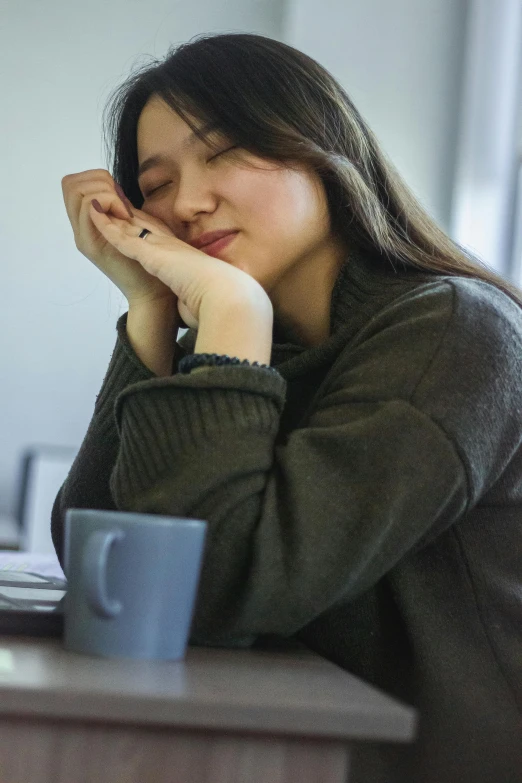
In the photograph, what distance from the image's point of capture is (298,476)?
2.35 ft

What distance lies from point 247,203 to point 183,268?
144 millimetres

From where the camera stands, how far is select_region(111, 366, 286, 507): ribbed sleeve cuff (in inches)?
28.5

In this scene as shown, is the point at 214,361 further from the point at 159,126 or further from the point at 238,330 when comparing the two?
the point at 159,126

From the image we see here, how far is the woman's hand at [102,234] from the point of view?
114 centimetres

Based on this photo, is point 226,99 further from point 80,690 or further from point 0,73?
point 0,73

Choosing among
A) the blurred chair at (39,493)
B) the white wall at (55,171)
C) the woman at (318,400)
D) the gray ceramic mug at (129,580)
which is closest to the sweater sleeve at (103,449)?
the woman at (318,400)

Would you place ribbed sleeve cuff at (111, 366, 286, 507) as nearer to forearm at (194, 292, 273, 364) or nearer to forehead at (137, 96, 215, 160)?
forearm at (194, 292, 273, 364)

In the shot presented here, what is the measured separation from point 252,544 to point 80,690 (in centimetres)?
26

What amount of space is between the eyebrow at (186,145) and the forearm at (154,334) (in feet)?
0.53

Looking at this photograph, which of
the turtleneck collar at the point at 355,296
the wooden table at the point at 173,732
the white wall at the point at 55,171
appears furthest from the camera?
the white wall at the point at 55,171

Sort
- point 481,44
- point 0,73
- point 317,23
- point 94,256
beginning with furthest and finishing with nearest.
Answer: point 0,73, point 317,23, point 481,44, point 94,256

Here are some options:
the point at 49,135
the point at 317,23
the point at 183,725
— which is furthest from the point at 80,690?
the point at 49,135

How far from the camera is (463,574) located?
2.73 feet

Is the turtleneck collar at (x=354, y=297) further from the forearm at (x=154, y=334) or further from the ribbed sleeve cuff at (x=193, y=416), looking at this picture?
the ribbed sleeve cuff at (x=193, y=416)
